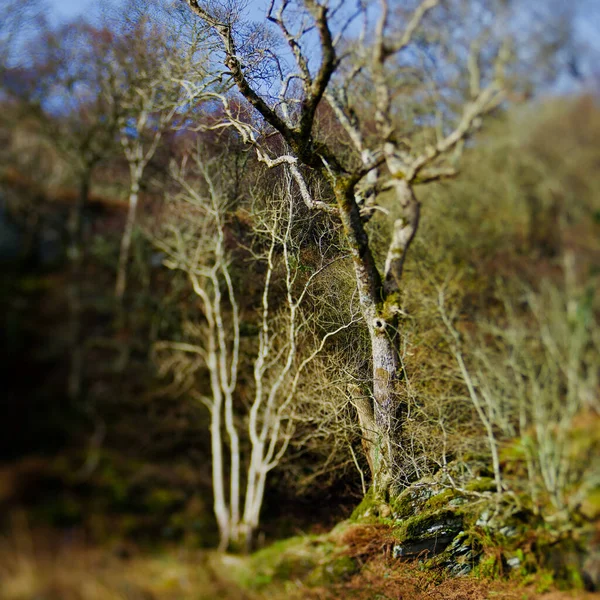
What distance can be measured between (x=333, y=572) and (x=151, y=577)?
126 centimetres

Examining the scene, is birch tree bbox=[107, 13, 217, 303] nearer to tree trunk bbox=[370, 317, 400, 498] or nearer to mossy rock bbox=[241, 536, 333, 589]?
mossy rock bbox=[241, 536, 333, 589]

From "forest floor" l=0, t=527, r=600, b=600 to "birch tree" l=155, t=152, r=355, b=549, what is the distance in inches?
15.9

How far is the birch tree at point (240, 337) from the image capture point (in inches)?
121

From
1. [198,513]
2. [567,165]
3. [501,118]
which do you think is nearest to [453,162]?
[501,118]

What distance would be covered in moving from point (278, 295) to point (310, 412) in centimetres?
113

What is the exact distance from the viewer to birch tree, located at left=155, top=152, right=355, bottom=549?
3062 millimetres

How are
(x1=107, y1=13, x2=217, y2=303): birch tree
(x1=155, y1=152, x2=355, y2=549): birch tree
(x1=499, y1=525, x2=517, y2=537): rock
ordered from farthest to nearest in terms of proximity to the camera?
(x1=499, y1=525, x2=517, y2=537): rock
(x1=107, y1=13, x2=217, y2=303): birch tree
(x1=155, y1=152, x2=355, y2=549): birch tree

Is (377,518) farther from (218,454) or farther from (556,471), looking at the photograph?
(556,471)

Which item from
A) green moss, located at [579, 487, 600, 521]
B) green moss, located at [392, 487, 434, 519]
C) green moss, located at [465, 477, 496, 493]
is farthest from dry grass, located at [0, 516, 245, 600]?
green moss, located at [465, 477, 496, 493]

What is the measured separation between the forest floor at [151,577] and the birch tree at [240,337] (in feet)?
1.33

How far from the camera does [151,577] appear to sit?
1.79m

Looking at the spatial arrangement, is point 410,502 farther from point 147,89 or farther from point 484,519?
point 147,89

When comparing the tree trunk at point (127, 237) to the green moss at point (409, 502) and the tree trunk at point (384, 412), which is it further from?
the green moss at point (409, 502)

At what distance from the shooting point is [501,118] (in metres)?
4.09
